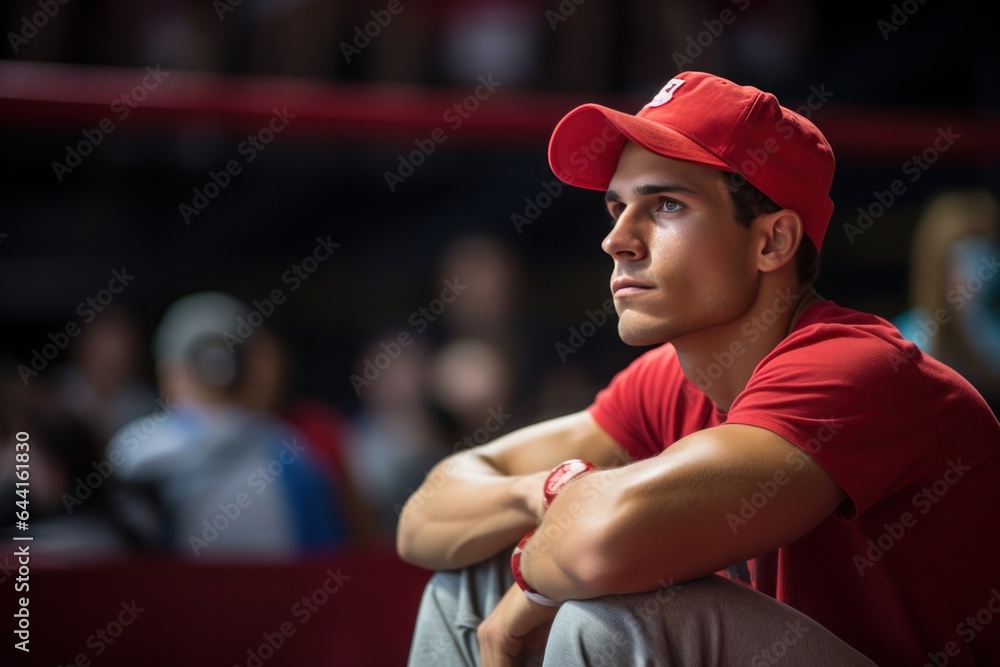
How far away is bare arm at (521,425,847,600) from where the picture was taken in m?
1.01

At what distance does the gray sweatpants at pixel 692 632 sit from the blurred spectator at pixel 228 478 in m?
1.36

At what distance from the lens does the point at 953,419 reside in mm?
1149

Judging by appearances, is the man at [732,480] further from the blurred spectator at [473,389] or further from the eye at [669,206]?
the blurred spectator at [473,389]

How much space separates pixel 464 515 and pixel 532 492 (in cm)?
14

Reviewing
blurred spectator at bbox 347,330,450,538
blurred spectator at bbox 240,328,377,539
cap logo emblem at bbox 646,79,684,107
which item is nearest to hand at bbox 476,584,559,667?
cap logo emblem at bbox 646,79,684,107

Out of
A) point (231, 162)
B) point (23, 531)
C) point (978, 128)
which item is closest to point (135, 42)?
point (231, 162)

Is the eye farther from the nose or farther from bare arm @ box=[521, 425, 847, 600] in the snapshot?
bare arm @ box=[521, 425, 847, 600]

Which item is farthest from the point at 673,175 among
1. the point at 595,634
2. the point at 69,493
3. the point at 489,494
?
the point at 69,493

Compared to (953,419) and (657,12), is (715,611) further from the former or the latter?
(657,12)

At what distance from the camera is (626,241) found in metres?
1.30

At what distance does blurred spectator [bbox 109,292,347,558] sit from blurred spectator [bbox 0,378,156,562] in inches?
2.3

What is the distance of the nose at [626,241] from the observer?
1297 millimetres

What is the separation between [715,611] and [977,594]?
37 cm

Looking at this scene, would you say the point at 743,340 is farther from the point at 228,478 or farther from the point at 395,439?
the point at 395,439
